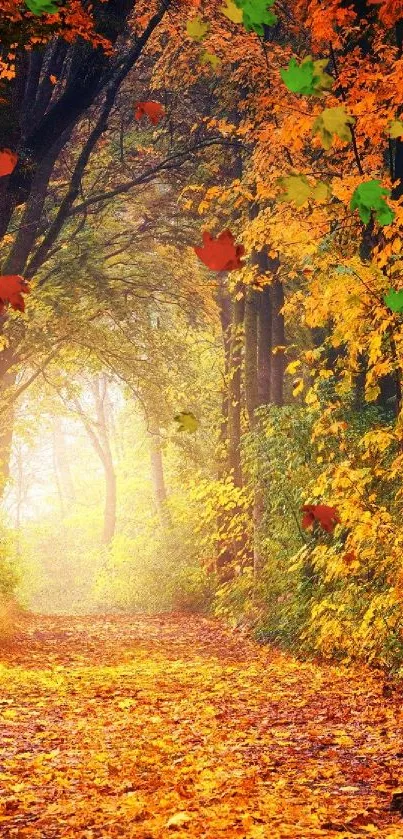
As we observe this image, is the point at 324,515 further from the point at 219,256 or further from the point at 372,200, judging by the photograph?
the point at 372,200

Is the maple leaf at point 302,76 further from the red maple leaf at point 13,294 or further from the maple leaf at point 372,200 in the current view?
the red maple leaf at point 13,294

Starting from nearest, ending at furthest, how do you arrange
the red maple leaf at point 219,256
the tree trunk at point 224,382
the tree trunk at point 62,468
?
the red maple leaf at point 219,256 → the tree trunk at point 224,382 → the tree trunk at point 62,468

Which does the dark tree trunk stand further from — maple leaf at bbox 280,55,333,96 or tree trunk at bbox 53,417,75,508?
tree trunk at bbox 53,417,75,508

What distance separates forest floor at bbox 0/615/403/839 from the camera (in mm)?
4383

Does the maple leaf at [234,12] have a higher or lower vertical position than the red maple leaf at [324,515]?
higher

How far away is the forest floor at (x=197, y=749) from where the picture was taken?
4383 millimetres

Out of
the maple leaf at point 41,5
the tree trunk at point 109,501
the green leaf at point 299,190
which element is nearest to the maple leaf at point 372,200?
the green leaf at point 299,190

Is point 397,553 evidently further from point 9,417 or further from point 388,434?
point 9,417

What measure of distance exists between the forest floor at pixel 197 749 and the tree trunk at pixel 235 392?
5.34 meters

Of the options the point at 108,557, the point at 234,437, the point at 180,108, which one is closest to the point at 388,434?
the point at 234,437

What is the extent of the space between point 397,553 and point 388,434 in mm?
1173

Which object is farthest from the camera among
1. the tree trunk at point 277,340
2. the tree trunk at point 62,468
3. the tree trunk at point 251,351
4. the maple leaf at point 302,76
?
the tree trunk at point 62,468

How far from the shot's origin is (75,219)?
16.6m

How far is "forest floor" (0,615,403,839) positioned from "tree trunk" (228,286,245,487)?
17.5 feet
